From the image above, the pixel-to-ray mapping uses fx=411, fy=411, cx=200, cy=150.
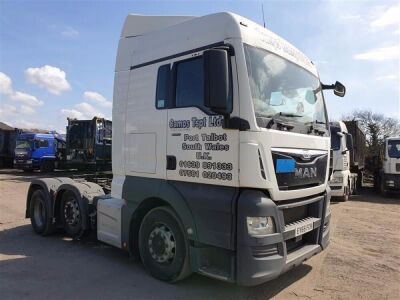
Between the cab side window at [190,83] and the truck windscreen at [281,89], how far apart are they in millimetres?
651

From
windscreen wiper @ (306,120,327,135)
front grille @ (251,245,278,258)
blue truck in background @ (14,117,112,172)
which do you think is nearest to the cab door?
front grille @ (251,245,278,258)

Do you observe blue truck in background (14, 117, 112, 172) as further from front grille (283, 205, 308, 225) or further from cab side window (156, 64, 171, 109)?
front grille (283, 205, 308, 225)

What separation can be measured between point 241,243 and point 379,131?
1677 inches

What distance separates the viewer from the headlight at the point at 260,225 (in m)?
4.29

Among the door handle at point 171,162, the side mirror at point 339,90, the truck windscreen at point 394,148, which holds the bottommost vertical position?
the door handle at point 171,162

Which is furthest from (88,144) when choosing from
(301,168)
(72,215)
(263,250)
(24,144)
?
(263,250)

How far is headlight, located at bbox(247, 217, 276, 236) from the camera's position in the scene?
4.29m

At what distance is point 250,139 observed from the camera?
4383 millimetres

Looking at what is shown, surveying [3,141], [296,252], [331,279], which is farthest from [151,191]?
[3,141]

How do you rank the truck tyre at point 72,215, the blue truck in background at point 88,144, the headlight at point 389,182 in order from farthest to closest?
1. the blue truck in background at point 88,144
2. the headlight at point 389,182
3. the truck tyre at point 72,215

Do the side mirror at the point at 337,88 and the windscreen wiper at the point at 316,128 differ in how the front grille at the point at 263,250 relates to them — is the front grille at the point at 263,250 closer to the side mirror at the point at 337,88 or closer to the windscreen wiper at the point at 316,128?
the windscreen wiper at the point at 316,128

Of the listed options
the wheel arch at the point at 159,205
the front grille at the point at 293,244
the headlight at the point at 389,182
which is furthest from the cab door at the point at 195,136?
the headlight at the point at 389,182

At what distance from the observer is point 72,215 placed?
7344 mm

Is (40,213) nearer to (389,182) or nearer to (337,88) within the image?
(337,88)
